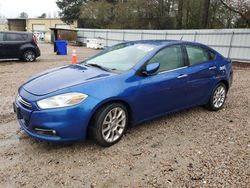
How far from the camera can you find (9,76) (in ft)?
31.2

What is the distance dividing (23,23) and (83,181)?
5758 centimetres

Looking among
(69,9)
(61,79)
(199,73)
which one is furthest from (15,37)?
(69,9)

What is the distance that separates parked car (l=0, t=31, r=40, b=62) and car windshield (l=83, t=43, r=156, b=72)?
30.9 ft

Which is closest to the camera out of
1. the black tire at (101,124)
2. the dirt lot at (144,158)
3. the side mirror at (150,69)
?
the dirt lot at (144,158)

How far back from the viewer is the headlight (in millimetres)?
3449

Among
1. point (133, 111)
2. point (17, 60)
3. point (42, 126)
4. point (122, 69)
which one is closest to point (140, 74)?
point (122, 69)

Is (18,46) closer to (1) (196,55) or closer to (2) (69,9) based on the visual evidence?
(1) (196,55)

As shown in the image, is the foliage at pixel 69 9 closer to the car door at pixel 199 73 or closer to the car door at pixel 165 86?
the car door at pixel 199 73

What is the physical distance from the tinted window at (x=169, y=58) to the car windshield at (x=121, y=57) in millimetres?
181

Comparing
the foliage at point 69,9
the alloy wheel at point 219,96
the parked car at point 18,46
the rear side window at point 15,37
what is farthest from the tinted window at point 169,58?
the foliage at point 69,9

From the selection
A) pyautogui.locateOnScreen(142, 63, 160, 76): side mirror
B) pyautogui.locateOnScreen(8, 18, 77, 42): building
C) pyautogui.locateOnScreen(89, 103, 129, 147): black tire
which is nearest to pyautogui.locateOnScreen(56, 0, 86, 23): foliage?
pyautogui.locateOnScreen(8, 18, 77, 42): building

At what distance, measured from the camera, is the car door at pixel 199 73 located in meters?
4.90

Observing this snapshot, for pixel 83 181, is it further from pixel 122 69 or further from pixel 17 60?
pixel 17 60

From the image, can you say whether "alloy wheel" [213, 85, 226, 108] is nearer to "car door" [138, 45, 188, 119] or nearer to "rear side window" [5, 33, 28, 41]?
"car door" [138, 45, 188, 119]
